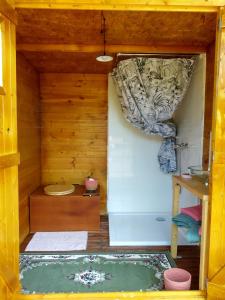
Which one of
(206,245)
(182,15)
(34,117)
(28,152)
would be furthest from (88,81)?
(206,245)

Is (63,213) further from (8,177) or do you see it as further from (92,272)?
(8,177)

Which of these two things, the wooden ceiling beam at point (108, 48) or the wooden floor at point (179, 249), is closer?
the wooden floor at point (179, 249)

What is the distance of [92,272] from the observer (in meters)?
2.19

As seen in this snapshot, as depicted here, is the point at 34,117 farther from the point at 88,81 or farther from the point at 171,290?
the point at 171,290

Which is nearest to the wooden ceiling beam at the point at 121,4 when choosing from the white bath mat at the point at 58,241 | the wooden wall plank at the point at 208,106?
the wooden wall plank at the point at 208,106

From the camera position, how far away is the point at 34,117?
3.54 m

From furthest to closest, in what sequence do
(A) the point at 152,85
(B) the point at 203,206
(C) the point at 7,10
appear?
(A) the point at 152,85, (B) the point at 203,206, (C) the point at 7,10

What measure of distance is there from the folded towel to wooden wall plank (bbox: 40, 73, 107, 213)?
185cm

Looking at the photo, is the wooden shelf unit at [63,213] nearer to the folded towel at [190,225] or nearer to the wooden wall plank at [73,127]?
the wooden wall plank at [73,127]

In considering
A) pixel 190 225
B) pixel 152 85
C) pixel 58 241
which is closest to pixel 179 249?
pixel 190 225

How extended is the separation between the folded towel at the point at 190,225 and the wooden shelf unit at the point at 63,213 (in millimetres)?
1258

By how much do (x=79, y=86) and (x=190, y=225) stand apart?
2.61m

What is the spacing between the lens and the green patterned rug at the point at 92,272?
78.1 inches

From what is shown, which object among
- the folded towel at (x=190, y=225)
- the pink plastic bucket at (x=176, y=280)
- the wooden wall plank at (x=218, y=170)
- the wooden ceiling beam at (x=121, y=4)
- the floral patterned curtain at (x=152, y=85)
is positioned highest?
the wooden ceiling beam at (x=121, y=4)
